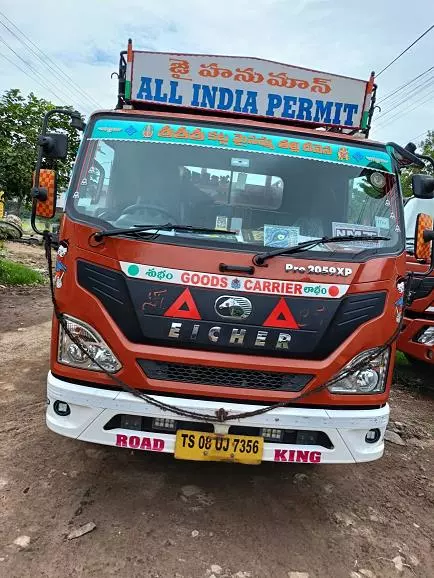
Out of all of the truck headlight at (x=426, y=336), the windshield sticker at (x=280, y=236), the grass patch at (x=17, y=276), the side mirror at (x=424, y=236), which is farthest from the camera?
the grass patch at (x=17, y=276)

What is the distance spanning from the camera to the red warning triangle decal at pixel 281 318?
2.76 m

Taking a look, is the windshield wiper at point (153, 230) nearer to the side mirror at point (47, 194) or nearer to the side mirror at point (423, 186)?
the side mirror at point (47, 194)

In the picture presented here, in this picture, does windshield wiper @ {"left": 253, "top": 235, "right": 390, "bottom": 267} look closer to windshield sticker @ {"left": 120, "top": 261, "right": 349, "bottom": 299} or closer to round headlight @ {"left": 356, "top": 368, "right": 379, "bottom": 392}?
windshield sticker @ {"left": 120, "top": 261, "right": 349, "bottom": 299}

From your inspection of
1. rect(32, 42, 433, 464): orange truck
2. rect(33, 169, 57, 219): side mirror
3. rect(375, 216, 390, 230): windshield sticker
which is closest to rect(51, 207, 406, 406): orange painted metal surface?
rect(32, 42, 433, 464): orange truck

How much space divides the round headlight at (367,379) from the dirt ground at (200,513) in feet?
2.89

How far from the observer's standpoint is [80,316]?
2789 millimetres

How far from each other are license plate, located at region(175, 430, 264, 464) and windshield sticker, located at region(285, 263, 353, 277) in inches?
37.7

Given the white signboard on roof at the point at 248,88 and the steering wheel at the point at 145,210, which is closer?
the steering wheel at the point at 145,210

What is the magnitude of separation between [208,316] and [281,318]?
0.40 m

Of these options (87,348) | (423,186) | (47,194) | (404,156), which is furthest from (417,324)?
(47,194)

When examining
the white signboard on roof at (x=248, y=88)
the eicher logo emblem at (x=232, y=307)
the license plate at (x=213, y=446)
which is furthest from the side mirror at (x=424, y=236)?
the license plate at (x=213, y=446)

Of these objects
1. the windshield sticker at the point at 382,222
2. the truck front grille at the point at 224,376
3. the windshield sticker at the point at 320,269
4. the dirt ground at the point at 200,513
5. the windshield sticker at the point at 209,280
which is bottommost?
the dirt ground at the point at 200,513

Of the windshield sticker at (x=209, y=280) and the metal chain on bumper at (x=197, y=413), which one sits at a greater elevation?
the windshield sticker at (x=209, y=280)

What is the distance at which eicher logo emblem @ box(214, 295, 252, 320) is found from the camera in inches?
108
